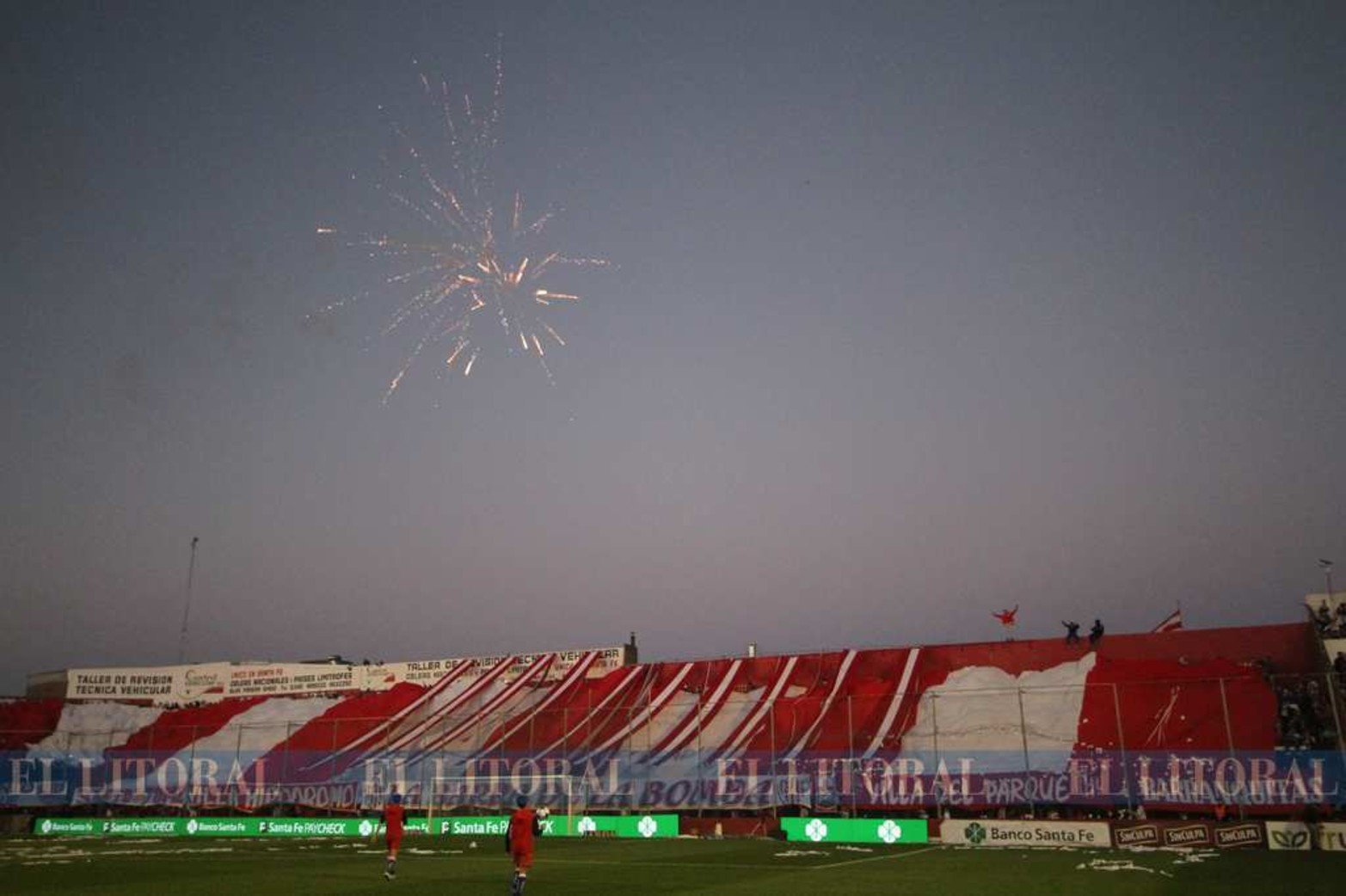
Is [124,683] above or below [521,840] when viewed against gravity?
above

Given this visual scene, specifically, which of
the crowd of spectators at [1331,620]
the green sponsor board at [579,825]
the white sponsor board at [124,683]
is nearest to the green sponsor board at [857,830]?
the green sponsor board at [579,825]

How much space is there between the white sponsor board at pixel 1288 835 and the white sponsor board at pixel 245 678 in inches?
1364

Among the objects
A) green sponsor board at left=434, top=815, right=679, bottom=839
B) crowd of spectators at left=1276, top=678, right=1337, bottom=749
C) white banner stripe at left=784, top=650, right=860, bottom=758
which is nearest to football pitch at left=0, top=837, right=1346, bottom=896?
green sponsor board at left=434, top=815, right=679, bottom=839

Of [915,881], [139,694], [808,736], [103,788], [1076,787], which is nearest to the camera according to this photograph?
[915,881]

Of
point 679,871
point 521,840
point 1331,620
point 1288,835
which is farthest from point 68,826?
point 1331,620

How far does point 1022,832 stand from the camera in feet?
105

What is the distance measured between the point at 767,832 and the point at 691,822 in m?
3.06

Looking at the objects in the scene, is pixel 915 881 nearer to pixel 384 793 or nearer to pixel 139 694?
pixel 384 793

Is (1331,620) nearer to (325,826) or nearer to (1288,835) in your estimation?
(1288,835)

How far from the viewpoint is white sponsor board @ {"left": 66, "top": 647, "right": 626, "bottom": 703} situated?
5897cm

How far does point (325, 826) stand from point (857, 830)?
21.6m

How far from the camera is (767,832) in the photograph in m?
36.9

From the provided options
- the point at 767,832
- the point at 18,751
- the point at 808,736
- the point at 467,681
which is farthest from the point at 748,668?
the point at 18,751

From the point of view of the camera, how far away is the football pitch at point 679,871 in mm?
20047
